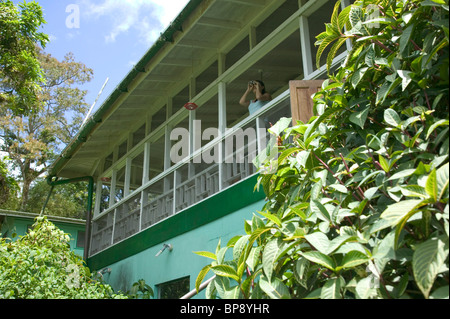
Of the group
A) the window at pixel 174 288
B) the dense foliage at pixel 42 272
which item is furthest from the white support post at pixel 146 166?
the dense foliage at pixel 42 272

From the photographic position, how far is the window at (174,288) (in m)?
6.77

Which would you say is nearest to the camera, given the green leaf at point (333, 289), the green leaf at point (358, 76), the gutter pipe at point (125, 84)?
the green leaf at point (333, 289)

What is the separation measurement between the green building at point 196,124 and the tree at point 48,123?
647 inches

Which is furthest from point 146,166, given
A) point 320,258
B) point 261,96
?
point 320,258

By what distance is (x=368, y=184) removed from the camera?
7.86ft

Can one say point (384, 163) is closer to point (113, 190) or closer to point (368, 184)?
point (368, 184)

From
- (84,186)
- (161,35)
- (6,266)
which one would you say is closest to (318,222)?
(6,266)

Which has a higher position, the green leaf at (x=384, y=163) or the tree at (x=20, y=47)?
the tree at (x=20, y=47)

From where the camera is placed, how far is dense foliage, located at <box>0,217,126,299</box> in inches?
204

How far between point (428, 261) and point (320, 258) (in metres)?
0.46

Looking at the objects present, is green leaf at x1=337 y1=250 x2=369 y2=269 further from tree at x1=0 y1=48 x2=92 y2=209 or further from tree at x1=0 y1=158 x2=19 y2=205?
tree at x1=0 y1=48 x2=92 y2=209

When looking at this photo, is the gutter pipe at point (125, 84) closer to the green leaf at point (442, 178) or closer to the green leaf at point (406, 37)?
the green leaf at point (406, 37)

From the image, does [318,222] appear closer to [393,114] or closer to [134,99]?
[393,114]
